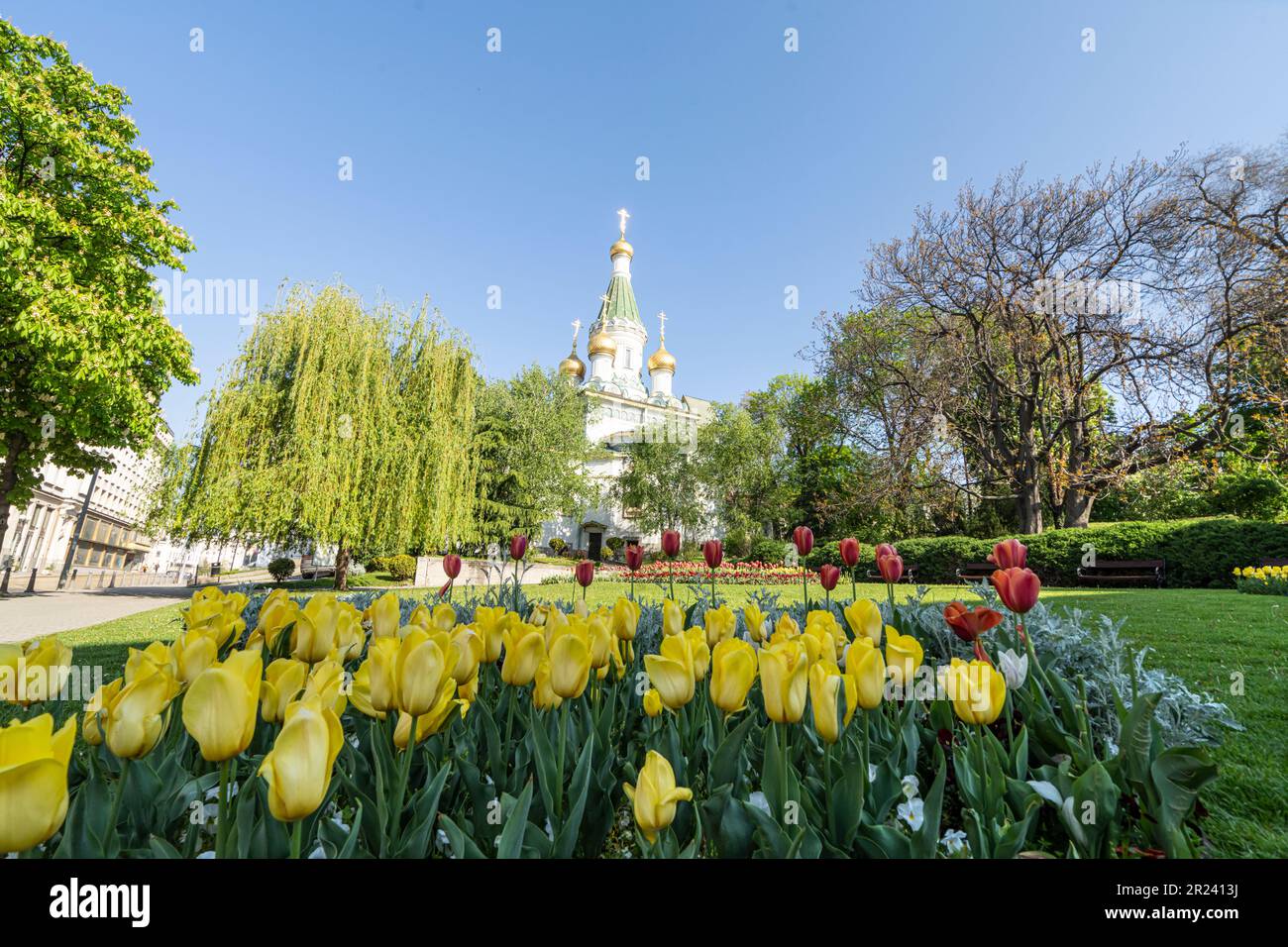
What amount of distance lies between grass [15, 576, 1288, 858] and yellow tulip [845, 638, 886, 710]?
139cm

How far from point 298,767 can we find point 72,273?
17.1m

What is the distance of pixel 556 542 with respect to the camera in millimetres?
37250

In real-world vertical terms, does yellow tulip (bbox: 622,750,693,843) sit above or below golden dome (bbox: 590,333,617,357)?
below

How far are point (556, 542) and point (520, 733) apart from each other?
35.9 meters

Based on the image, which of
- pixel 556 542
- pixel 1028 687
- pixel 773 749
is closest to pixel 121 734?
pixel 773 749

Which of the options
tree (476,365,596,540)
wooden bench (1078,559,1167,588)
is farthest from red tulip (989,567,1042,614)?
tree (476,365,596,540)

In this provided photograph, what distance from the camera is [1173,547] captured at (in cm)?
1442

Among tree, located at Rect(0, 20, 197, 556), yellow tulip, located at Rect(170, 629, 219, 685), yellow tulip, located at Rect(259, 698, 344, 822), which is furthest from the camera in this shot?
tree, located at Rect(0, 20, 197, 556)

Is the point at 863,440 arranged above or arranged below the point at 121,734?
above

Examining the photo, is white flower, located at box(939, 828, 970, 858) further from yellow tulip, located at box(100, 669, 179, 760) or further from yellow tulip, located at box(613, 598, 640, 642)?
yellow tulip, located at box(100, 669, 179, 760)

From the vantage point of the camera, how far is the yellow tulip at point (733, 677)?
53.8 inches

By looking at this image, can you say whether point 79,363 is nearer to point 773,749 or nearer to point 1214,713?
point 773,749

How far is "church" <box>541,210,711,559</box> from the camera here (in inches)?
1620
